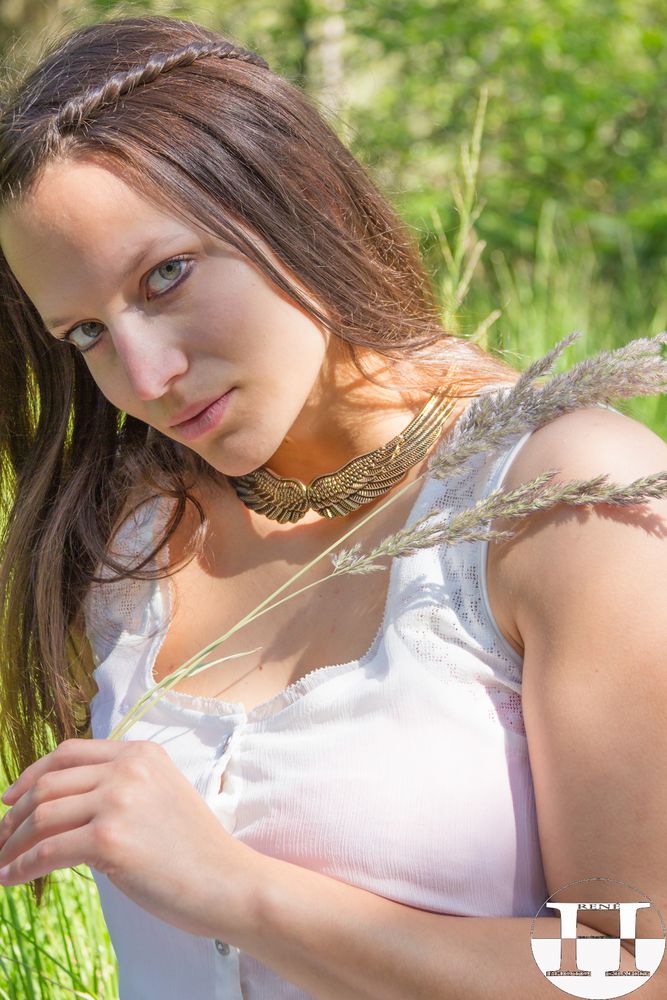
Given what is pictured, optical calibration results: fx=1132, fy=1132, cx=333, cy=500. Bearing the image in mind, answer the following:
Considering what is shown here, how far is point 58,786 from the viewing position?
1.35 metres

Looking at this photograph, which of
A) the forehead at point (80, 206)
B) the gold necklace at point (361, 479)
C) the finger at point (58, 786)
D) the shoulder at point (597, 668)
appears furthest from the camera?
the gold necklace at point (361, 479)

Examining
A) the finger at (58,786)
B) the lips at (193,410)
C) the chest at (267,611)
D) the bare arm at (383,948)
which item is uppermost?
the lips at (193,410)

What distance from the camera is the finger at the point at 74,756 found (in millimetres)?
1382

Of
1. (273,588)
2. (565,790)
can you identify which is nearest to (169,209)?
(273,588)

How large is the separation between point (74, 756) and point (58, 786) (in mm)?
46

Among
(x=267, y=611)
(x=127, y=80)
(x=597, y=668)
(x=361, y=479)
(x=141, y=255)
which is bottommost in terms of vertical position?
(x=597, y=668)

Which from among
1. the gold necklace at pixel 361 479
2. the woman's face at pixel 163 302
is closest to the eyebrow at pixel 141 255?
the woman's face at pixel 163 302

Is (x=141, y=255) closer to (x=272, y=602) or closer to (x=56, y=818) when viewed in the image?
(x=272, y=602)

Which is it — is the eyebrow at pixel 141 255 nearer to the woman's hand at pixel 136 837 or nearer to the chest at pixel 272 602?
the chest at pixel 272 602

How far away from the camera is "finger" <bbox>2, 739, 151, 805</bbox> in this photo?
1382 millimetres

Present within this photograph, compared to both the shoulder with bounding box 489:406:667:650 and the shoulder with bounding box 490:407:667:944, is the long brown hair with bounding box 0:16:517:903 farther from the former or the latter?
the shoulder with bounding box 490:407:667:944

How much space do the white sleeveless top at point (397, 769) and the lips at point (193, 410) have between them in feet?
1.09

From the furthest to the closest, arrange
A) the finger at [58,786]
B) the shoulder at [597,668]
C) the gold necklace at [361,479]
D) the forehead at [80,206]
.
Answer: the gold necklace at [361,479], the forehead at [80,206], the finger at [58,786], the shoulder at [597,668]

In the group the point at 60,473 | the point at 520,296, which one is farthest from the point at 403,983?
the point at 520,296
